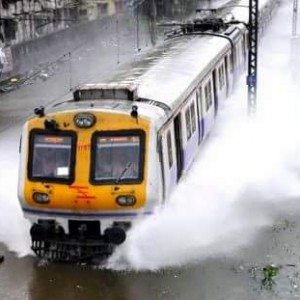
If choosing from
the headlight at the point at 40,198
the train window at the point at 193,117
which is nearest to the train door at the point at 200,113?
the train window at the point at 193,117

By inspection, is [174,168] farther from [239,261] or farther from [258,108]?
[258,108]

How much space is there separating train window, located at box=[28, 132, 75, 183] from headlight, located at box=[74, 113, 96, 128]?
22 centimetres

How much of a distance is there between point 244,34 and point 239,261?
549 inches

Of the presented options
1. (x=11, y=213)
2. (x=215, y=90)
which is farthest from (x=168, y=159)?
(x=215, y=90)

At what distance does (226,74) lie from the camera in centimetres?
1814

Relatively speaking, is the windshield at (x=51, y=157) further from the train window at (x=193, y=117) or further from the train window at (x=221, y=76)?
the train window at (x=221, y=76)

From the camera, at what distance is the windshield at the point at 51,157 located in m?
9.66

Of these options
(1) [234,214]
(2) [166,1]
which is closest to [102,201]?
(1) [234,214]

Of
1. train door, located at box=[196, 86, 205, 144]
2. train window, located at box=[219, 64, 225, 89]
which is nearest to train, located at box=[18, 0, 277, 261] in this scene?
train door, located at box=[196, 86, 205, 144]

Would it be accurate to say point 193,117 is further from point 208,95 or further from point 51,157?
point 51,157

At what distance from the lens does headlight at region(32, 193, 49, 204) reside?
381 inches

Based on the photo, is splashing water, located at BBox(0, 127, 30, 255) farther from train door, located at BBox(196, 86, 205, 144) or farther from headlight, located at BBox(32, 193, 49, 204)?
train door, located at BBox(196, 86, 205, 144)

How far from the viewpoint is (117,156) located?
31.4ft

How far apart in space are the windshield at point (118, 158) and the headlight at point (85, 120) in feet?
0.72
